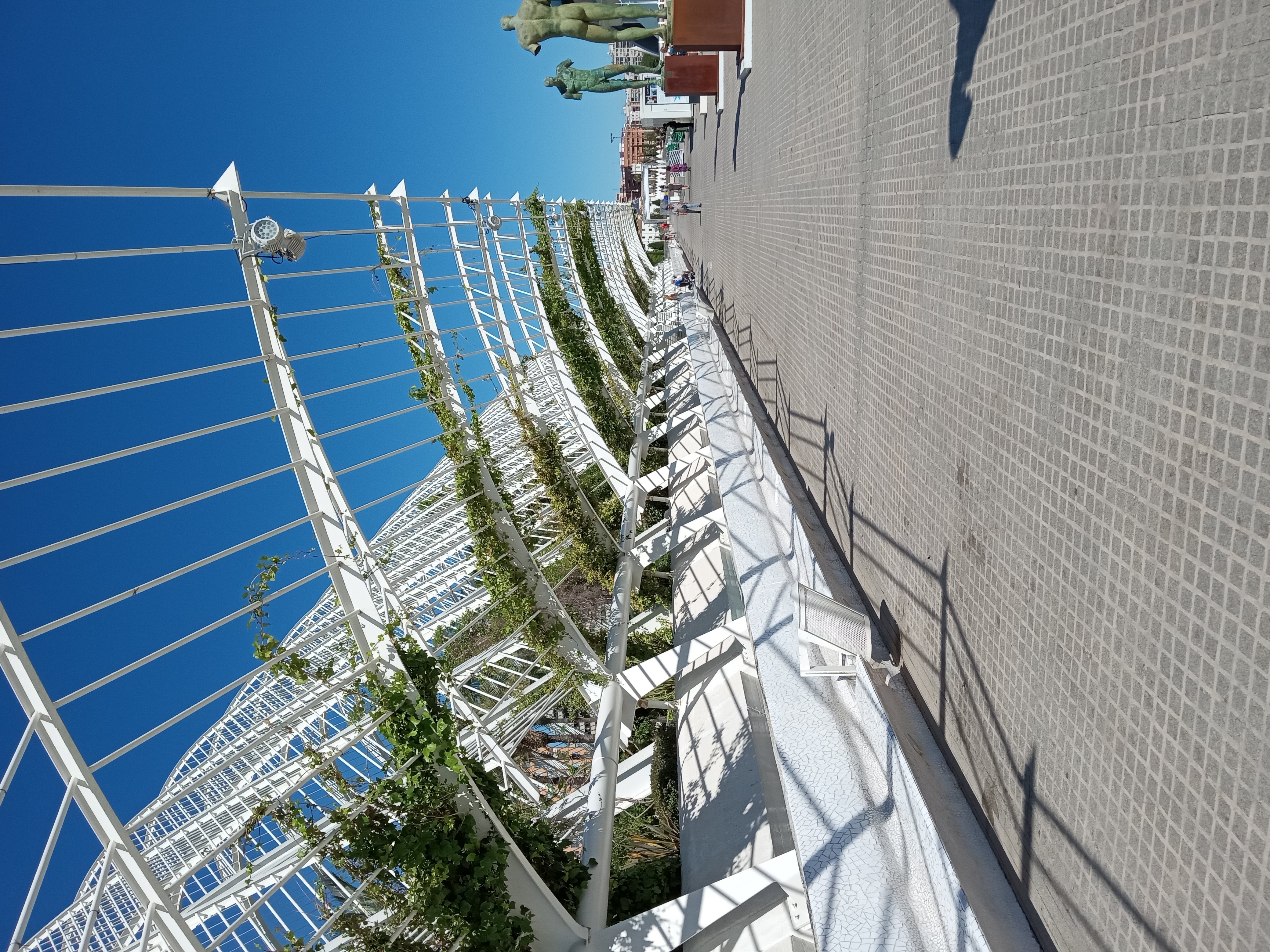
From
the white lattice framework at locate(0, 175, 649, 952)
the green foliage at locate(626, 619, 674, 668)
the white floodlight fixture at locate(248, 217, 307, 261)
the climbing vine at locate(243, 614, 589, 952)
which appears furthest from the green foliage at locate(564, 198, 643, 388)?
the climbing vine at locate(243, 614, 589, 952)

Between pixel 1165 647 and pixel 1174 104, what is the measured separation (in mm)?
1167

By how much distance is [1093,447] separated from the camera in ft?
6.57

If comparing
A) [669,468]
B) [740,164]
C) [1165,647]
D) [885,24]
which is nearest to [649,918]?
[1165,647]

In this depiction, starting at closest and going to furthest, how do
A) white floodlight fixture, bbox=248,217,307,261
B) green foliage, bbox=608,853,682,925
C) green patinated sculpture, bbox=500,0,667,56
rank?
white floodlight fixture, bbox=248,217,307,261, green foliage, bbox=608,853,682,925, green patinated sculpture, bbox=500,0,667,56

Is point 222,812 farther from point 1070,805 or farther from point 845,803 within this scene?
point 1070,805

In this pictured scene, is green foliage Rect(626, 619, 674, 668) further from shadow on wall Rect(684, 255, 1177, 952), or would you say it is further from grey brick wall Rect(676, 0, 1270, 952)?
grey brick wall Rect(676, 0, 1270, 952)

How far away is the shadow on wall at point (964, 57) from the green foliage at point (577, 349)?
5.67 m

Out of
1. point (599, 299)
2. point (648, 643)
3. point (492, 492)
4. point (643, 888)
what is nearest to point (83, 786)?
point (492, 492)

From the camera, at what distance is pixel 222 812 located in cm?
589

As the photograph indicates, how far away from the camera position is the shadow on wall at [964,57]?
2732 mm

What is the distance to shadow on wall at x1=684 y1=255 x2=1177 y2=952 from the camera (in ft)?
6.58

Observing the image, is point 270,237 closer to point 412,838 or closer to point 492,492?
point 492,492

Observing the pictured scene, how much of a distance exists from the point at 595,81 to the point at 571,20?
13.2 feet

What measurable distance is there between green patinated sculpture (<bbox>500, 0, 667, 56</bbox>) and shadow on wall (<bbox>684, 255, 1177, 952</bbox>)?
43.2ft
